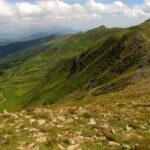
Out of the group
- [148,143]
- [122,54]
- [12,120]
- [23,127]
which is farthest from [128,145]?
[122,54]

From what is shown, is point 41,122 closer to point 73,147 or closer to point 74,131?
point 74,131

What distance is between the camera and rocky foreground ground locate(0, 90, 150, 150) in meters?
15.5

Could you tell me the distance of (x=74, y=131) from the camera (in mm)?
17594

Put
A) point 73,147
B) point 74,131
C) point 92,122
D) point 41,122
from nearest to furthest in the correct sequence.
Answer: point 73,147, point 74,131, point 41,122, point 92,122

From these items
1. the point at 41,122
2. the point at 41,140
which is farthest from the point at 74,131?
the point at 41,122

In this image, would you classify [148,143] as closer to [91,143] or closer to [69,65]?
[91,143]

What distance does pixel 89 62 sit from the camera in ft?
518

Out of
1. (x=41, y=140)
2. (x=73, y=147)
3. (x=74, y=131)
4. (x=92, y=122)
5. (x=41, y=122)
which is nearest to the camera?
(x=73, y=147)

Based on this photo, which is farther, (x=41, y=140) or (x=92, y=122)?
(x=92, y=122)

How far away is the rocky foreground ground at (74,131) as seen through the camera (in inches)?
611

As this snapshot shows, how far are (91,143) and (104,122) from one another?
4.80 metres

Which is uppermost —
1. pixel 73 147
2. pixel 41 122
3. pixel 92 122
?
pixel 41 122

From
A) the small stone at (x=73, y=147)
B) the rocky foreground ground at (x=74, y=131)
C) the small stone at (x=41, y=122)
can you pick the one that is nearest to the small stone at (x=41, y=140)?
the rocky foreground ground at (x=74, y=131)

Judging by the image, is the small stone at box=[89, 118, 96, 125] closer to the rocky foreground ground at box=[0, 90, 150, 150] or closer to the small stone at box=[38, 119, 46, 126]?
the rocky foreground ground at box=[0, 90, 150, 150]
